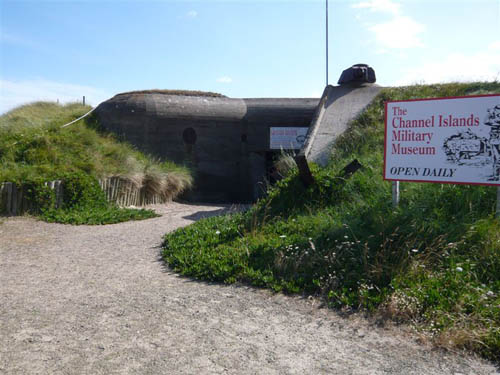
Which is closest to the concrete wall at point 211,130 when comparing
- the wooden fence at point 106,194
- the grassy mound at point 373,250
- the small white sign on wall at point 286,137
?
the small white sign on wall at point 286,137

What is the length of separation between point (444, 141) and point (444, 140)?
0.01 metres

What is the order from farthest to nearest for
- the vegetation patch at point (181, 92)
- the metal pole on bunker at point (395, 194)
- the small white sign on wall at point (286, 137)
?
the vegetation patch at point (181, 92) < the small white sign on wall at point (286, 137) < the metal pole on bunker at point (395, 194)

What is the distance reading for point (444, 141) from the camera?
18.7 ft

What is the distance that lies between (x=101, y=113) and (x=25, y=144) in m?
3.35

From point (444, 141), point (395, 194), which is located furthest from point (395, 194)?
point (444, 141)

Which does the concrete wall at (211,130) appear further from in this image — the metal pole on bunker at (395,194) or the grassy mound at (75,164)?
the metal pole on bunker at (395,194)

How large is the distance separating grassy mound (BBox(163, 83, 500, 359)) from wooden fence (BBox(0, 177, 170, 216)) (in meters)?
4.01

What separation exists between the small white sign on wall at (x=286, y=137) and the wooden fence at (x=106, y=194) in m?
4.17

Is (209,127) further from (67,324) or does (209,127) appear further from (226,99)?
(67,324)

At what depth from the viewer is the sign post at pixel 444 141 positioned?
5328 millimetres

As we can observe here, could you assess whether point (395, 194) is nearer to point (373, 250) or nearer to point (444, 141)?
point (444, 141)

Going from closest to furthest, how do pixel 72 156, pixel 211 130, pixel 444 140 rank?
1. pixel 444 140
2. pixel 72 156
3. pixel 211 130

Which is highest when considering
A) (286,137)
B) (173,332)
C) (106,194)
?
(286,137)

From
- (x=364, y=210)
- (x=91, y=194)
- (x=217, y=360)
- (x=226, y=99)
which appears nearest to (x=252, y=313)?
(x=217, y=360)
